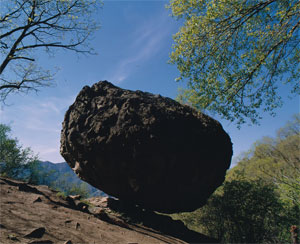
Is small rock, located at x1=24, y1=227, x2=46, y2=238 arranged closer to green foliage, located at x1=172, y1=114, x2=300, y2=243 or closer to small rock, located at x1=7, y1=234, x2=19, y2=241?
small rock, located at x1=7, y1=234, x2=19, y2=241

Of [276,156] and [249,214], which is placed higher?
[276,156]

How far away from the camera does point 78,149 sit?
8.98 metres

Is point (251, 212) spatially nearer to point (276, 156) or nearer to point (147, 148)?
point (147, 148)

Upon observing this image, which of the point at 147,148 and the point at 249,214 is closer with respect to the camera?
the point at 147,148

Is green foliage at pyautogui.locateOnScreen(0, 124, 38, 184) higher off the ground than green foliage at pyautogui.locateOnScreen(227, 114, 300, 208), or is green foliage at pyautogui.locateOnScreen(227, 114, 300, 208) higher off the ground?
green foliage at pyautogui.locateOnScreen(227, 114, 300, 208)

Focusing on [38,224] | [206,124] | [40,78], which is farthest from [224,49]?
[40,78]

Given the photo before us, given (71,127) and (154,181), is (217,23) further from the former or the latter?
(71,127)

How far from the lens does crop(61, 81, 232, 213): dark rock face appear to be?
7840 millimetres

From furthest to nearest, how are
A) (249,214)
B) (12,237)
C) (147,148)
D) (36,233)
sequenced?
(249,214) → (147,148) → (36,233) → (12,237)

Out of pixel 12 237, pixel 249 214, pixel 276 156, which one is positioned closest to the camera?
pixel 12 237

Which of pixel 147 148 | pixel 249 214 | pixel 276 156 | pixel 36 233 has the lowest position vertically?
pixel 36 233

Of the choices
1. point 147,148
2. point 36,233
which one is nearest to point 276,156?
point 147,148

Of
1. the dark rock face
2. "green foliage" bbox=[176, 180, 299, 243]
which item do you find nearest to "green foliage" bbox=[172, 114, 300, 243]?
"green foliage" bbox=[176, 180, 299, 243]

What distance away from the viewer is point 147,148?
25.3 feet
